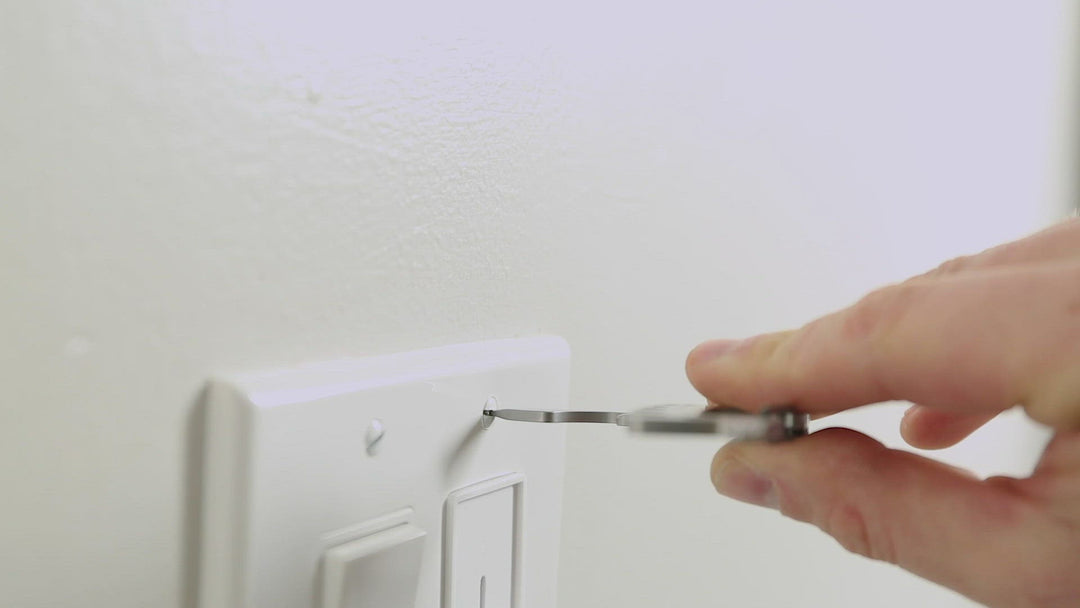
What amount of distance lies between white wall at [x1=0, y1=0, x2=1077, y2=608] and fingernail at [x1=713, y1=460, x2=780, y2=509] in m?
0.10

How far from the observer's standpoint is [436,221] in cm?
29

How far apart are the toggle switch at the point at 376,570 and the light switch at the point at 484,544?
0.02m

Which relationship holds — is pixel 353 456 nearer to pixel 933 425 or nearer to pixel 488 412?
pixel 488 412

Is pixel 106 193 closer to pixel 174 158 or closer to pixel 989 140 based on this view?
pixel 174 158

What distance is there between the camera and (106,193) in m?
0.21

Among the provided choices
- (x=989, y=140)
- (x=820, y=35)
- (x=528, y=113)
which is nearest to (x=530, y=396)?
(x=528, y=113)

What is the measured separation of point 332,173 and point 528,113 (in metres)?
0.09

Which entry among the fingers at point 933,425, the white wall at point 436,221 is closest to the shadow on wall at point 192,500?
the white wall at point 436,221

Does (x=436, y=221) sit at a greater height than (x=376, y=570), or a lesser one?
greater

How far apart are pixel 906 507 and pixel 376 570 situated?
15 centimetres

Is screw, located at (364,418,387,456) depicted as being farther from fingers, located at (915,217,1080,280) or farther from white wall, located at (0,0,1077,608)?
fingers, located at (915,217,1080,280)

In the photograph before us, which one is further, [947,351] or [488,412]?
[488,412]

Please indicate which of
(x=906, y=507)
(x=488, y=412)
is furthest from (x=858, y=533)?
(x=488, y=412)

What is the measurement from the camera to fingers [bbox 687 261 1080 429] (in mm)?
188
